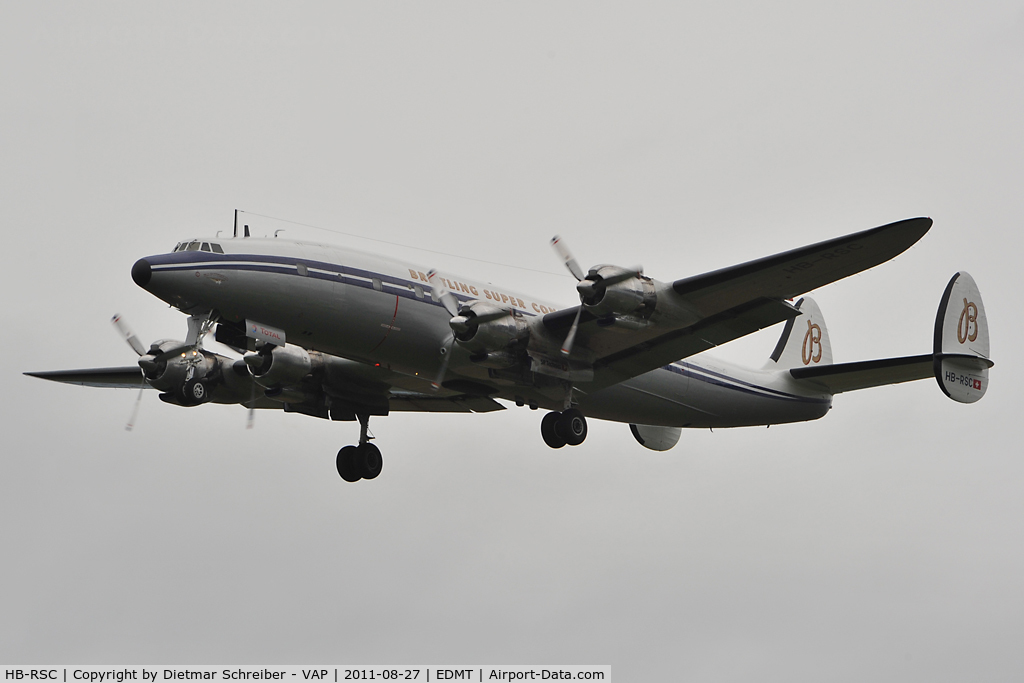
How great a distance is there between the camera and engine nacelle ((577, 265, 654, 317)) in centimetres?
1894

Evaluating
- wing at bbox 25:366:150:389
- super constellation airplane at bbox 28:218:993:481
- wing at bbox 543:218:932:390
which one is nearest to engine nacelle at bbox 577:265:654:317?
super constellation airplane at bbox 28:218:993:481

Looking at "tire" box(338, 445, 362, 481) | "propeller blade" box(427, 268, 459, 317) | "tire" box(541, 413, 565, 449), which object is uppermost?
"propeller blade" box(427, 268, 459, 317)

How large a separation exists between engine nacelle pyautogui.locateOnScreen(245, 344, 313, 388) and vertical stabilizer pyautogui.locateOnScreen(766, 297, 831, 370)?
12582mm

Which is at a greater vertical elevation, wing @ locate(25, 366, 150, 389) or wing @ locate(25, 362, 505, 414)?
wing @ locate(25, 366, 150, 389)

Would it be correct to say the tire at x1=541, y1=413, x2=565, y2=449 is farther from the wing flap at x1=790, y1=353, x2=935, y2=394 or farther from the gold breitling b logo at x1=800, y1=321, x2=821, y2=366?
the gold breitling b logo at x1=800, y1=321, x2=821, y2=366

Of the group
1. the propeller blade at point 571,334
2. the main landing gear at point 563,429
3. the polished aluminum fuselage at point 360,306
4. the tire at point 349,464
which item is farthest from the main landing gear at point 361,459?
the propeller blade at point 571,334

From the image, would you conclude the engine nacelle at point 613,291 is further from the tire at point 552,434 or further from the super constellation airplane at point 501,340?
the tire at point 552,434

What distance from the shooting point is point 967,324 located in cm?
2222

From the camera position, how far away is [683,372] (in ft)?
77.6

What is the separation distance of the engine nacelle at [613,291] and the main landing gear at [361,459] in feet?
23.9

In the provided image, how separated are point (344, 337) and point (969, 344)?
13198 mm

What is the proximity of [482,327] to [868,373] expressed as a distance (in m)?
9.59

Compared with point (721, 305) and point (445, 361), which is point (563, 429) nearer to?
point (445, 361)

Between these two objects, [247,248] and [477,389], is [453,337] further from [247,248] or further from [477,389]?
[247,248]
